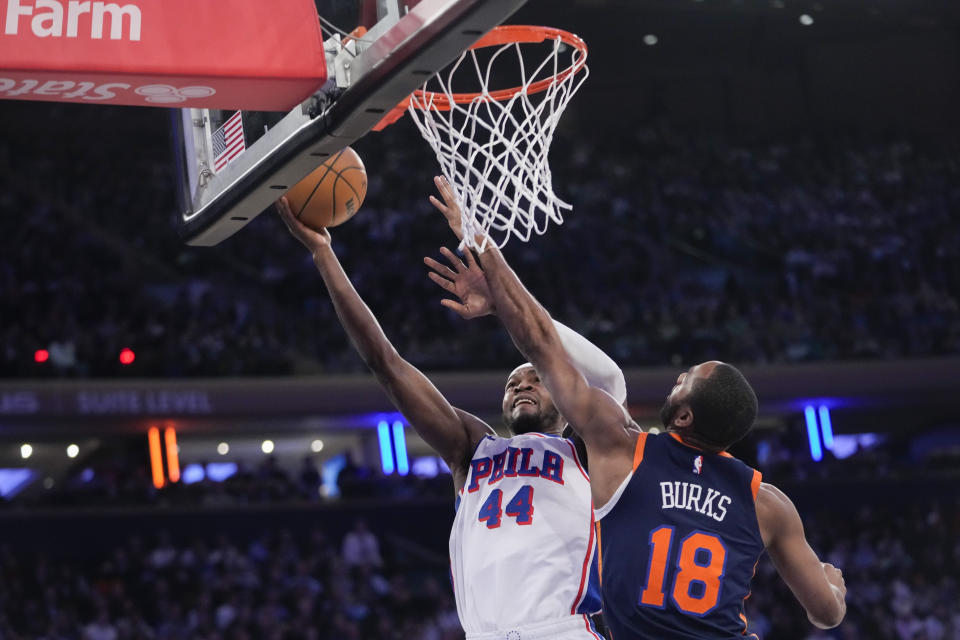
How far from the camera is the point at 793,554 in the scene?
3.32 m

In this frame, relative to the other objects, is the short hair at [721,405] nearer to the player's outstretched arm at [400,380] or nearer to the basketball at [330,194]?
the player's outstretched arm at [400,380]

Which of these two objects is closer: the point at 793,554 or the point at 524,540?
the point at 793,554

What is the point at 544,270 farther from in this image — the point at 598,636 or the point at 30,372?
the point at 598,636

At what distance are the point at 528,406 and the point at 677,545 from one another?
0.98 metres

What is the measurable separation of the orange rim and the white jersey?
1208 millimetres

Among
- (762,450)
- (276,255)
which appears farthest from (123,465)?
(762,450)

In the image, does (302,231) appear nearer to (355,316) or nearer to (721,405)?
(355,316)

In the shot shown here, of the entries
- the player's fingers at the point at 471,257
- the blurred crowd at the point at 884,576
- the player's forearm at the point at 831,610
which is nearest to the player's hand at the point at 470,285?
the player's fingers at the point at 471,257

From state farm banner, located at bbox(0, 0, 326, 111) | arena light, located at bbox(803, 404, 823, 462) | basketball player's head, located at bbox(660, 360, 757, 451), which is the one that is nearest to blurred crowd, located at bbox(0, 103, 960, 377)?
arena light, located at bbox(803, 404, 823, 462)

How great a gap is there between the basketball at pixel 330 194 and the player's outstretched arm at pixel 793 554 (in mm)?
1646

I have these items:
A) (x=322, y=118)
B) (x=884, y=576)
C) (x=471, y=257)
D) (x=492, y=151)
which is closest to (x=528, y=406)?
(x=471, y=257)

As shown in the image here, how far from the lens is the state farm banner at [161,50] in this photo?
9.25 ft

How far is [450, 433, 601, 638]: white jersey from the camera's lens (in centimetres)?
365

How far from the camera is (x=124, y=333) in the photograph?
14.8m
